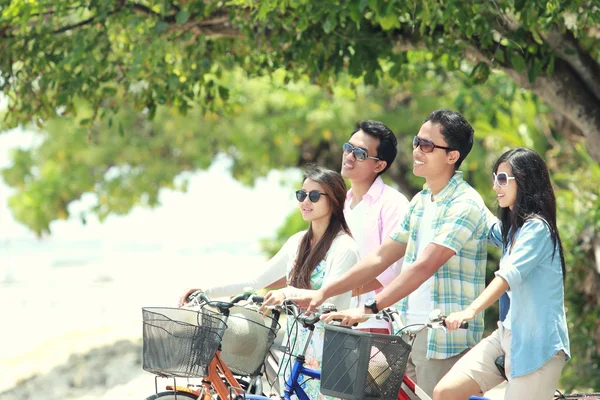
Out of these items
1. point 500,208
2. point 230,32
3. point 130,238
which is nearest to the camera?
point 500,208

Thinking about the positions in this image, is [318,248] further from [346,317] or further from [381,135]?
[346,317]

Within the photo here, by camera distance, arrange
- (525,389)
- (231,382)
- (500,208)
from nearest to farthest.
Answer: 1. (525,389)
2. (500,208)
3. (231,382)

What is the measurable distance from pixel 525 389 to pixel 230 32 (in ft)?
15.4

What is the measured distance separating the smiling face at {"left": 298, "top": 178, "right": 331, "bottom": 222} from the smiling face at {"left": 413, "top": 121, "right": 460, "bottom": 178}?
2.11ft

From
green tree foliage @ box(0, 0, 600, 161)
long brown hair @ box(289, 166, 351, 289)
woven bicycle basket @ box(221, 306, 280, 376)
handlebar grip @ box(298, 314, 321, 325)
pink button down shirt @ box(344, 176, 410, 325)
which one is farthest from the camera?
green tree foliage @ box(0, 0, 600, 161)

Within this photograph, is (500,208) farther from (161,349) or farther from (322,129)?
(322,129)

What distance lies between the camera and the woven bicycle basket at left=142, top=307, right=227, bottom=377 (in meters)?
4.35

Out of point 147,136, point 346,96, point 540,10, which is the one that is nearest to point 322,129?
point 346,96

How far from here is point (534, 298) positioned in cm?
400

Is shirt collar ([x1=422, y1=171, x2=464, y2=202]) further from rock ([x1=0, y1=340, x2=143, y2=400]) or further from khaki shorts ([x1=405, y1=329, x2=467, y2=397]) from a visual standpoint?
rock ([x1=0, y1=340, x2=143, y2=400])

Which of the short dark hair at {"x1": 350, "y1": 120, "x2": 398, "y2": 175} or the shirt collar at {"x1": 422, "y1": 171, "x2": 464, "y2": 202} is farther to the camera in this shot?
the short dark hair at {"x1": 350, "y1": 120, "x2": 398, "y2": 175}

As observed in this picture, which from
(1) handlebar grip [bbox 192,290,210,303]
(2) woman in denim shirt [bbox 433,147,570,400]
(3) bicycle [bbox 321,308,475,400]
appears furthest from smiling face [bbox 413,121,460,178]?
(1) handlebar grip [bbox 192,290,210,303]

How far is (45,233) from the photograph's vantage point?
21672 mm

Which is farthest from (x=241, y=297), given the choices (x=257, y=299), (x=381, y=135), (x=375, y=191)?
(x=381, y=135)
